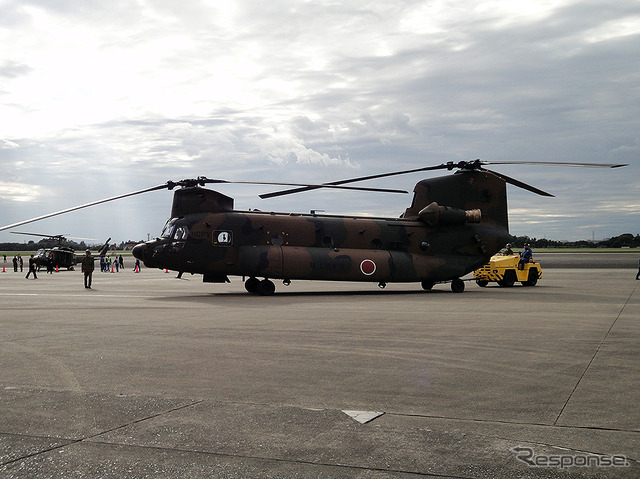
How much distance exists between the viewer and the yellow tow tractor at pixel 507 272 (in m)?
29.2

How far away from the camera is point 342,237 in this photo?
24.1m

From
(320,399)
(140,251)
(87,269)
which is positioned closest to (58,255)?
(87,269)

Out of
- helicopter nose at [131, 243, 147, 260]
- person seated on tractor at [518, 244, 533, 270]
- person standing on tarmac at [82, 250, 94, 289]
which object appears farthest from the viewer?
person seated on tractor at [518, 244, 533, 270]

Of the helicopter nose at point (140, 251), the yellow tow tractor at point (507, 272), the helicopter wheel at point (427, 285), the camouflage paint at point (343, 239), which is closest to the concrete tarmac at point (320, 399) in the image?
the helicopter nose at point (140, 251)

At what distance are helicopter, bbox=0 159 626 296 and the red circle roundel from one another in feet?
0.13

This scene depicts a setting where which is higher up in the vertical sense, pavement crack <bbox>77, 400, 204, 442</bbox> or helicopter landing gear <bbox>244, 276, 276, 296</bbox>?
Answer: helicopter landing gear <bbox>244, 276, 276, 296</bbox>

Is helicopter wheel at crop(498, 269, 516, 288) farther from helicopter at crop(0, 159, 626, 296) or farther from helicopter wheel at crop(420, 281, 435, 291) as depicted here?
helicopter wheel at crop(420, 281, 435, 291)

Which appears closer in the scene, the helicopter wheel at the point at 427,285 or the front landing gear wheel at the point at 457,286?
the front landing gear wheel at the point at 457,286

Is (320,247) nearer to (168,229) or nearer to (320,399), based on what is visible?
(168,229)

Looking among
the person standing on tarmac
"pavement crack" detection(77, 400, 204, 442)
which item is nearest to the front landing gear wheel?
the person standing on tarmac

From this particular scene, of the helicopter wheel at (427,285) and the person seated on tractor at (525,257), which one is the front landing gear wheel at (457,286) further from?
the person seated on tractor at (525,257)

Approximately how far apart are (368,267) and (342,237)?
159cm

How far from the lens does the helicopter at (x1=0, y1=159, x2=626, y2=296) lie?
883 inches

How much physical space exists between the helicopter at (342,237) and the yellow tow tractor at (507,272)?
296 cm
